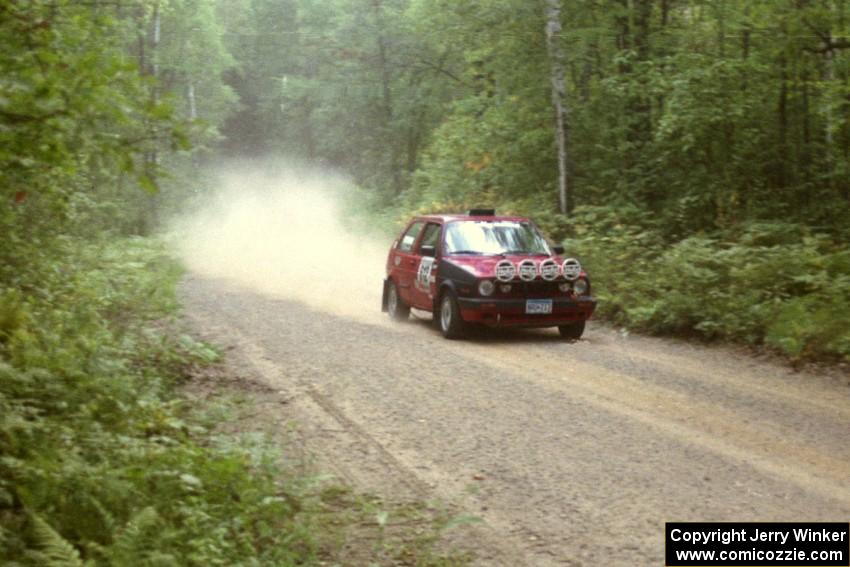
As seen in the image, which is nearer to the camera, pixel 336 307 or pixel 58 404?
pixel 58 404

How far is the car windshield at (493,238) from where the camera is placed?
46.8ft

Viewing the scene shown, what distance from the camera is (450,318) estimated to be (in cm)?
1355

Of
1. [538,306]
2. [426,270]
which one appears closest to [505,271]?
[538,306]

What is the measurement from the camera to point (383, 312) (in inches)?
652

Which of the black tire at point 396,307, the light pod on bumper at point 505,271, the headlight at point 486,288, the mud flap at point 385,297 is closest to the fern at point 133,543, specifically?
the headlight at point 486,288

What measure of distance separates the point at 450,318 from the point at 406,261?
7.36ft

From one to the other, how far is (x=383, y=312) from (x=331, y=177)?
143ft

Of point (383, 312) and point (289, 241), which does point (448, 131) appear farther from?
point (383, 312)

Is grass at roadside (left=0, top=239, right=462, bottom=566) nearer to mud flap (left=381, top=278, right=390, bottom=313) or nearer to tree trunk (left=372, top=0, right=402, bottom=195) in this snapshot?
mud flap (left=381, top=278, right=390, bottom=313)

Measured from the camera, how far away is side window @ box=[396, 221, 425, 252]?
1565 centimetres

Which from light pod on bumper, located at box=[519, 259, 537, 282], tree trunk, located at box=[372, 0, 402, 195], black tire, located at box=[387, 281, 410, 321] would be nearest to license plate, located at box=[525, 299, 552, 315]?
light pod on bumper, located at box=[519, 259, 537, 282]

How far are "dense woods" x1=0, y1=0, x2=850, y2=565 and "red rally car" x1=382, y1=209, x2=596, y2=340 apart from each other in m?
1.50

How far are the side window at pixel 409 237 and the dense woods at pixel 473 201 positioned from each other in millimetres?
3278

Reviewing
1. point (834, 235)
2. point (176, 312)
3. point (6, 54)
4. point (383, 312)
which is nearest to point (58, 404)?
point (6, 54)
